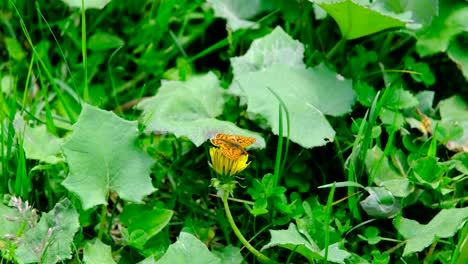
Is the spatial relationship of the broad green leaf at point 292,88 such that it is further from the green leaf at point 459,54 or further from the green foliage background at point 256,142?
the green leaf at point 459,54

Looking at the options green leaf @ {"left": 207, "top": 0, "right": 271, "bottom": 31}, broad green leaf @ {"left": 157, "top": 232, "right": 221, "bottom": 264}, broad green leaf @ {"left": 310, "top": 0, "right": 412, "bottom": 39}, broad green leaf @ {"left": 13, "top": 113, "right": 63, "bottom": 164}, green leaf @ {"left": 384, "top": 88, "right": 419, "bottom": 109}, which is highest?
broad green leaf @ {"left": 310, "top": 0, "right": 412, "bottom": 39}

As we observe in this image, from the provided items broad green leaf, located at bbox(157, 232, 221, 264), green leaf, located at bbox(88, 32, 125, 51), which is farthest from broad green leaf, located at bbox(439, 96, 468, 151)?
green leaf, located at bbox(88, 32, 125, 51)

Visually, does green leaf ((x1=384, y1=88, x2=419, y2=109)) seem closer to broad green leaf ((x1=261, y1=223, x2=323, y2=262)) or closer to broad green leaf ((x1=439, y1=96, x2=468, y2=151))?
broad green leaf ((x1=439, y1=96, x2=468, y2=151))

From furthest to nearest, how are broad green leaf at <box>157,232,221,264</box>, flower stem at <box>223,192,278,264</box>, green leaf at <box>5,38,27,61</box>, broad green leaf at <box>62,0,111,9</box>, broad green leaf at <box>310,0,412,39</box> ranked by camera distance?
1. green leaf at <box>5,38,27,61</box>
2. broad green leaf at <box>62,0,111,9</box>
3. broad green leaf at <box>310,0,412,39</box>
4. flower stem at <box>223,192,278,264</box>
5. broad green leaf at <box>157,232,221,264</box>

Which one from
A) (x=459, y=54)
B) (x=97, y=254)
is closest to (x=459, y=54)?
(x=459, y=54)

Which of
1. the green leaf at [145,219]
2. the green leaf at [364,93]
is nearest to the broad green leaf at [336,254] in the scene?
the green leaf at [145,219]

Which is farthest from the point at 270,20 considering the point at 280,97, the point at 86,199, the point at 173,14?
the point at 86,199

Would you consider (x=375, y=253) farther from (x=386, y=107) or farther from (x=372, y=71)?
(x=372, y=71)
